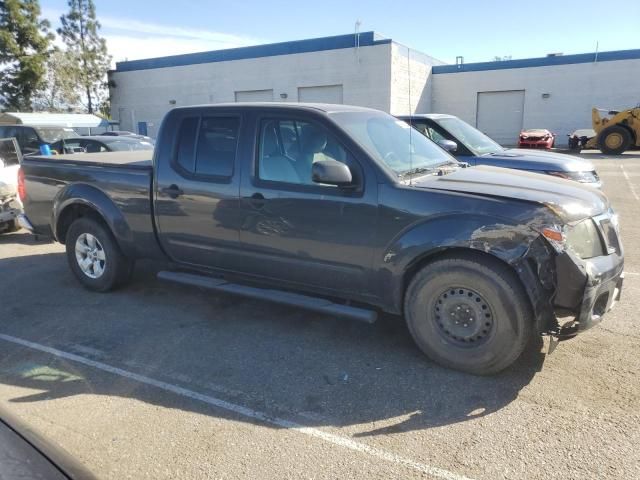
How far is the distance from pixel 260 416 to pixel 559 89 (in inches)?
1344

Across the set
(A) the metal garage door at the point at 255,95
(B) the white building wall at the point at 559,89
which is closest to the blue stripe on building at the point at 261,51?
(A) the metal garage door at the point at 255,95

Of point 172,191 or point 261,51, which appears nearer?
point 172,191

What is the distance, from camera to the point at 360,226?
382 centimetres

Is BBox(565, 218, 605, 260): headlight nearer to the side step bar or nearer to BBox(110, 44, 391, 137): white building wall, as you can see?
the side step bar

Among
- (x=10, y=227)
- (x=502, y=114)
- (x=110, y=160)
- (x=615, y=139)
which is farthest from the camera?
(x=502, y=114)

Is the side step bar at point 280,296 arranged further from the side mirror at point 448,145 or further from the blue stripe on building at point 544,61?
the blue stripe on building at point 544,61

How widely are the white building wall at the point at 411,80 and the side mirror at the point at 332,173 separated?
24926mm

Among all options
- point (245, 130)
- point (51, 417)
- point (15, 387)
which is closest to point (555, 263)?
point (245, 130)

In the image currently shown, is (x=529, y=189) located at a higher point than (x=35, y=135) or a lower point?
lower

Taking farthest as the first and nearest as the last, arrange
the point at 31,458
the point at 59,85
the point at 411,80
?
the point at 59,85 < the point at 411,80 < the point at 31,458

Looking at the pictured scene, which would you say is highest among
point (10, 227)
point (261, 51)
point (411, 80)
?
point (261, 51)

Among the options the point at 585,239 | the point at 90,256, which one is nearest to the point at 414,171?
the point at 585,239

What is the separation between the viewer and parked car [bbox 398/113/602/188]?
7.16 meters

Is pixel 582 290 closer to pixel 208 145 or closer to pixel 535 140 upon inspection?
pixel 208 145
